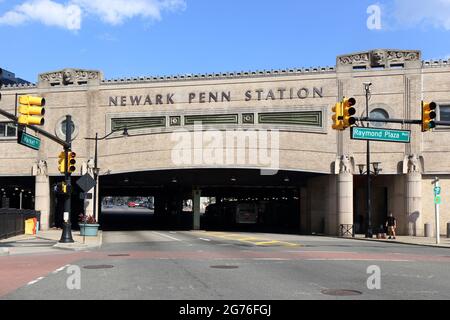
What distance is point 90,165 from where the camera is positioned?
45438mm

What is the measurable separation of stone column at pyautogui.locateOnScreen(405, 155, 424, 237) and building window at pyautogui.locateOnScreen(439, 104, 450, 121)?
3477mm

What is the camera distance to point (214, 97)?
1734 inches

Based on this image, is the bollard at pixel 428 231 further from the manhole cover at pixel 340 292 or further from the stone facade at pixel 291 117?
the manhole cover at pixel 340 292

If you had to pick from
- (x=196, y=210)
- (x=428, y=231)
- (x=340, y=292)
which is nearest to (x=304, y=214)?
(x=196, y=210)

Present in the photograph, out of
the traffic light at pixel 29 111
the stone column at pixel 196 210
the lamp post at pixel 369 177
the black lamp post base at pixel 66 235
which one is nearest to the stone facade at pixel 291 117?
the lamp post at pixel 369 177

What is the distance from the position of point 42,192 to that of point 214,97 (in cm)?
Answer: 1698

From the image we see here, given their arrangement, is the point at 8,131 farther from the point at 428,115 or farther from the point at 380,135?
the point at 428,115

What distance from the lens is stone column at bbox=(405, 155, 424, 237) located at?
131ft

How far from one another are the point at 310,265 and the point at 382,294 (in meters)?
5.67

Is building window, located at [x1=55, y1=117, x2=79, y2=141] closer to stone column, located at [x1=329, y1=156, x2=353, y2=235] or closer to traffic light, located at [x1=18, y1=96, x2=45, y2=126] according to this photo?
stone column, located at [x1=329, y1=156, x2=353, y2=235]

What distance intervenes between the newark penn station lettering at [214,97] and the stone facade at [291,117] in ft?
0.26

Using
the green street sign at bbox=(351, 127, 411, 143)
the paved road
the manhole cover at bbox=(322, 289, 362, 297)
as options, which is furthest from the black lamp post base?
the manhole cover at bbox=(322, 289, 362, 297)
